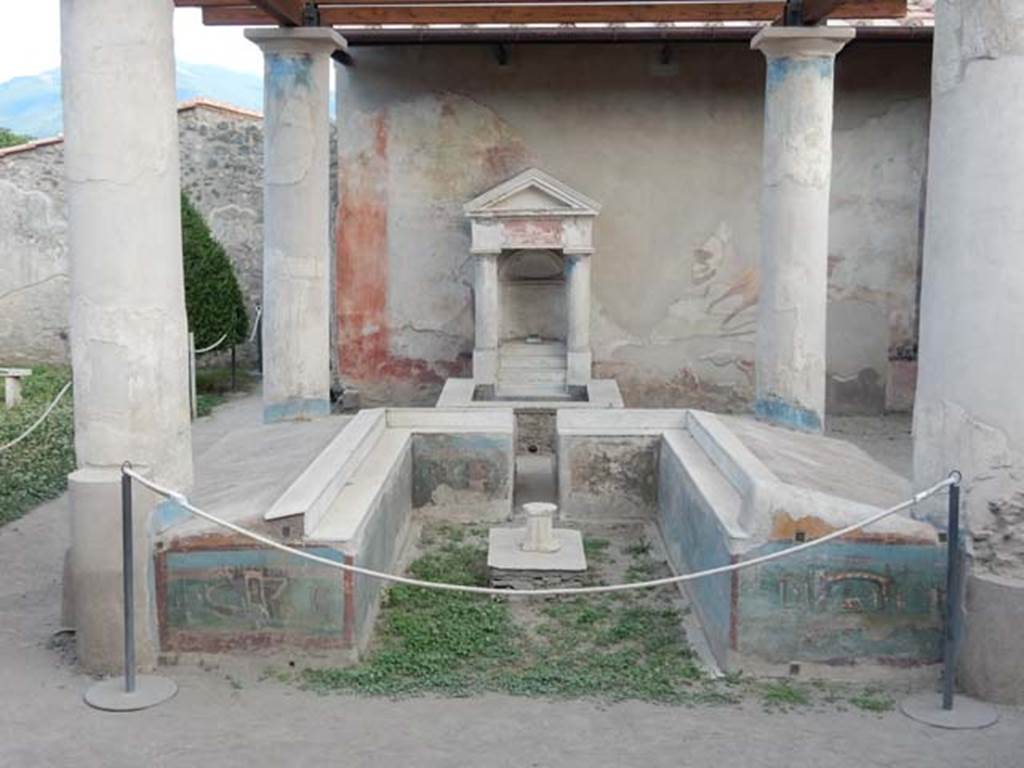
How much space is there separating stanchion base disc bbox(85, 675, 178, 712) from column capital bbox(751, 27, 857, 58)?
559cm

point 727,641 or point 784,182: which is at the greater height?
point 784,182

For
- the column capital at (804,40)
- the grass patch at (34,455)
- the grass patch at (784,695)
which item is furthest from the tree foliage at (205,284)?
the grass patch at (784,695)

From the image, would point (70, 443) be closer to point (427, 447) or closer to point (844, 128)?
point (427, 447)

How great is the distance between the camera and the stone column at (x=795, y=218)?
7.90m

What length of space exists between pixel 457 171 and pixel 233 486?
6.17m

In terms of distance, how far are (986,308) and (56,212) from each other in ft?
37.8

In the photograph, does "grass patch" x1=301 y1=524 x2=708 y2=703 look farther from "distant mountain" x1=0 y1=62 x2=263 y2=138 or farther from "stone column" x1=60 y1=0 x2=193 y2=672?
"distant mountain" x1=0 y1=62 x2=263 y2=138

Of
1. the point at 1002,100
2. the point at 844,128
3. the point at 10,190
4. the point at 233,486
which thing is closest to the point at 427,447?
the point at 233,486

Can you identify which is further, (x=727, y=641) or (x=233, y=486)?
(x=233, y=486)

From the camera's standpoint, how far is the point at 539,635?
17.1 ft

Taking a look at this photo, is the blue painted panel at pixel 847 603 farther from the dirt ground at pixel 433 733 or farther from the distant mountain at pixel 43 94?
the distant mountain at pixel 43 94

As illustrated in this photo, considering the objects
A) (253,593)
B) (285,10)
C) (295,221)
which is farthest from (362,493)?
(285,10)

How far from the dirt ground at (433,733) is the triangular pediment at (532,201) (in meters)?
6.33

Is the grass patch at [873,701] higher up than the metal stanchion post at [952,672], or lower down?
lower down
